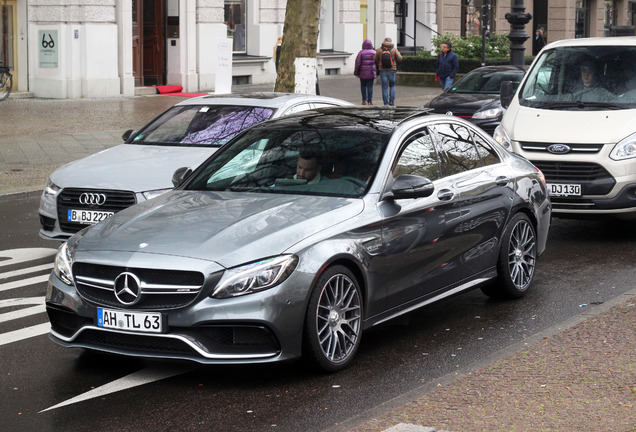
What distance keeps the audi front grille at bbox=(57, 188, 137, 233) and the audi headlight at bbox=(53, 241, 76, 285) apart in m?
2.90

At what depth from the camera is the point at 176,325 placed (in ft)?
19.2

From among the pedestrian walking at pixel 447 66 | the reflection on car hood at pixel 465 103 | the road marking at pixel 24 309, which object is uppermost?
the pedestrian walking at pixel 447 66

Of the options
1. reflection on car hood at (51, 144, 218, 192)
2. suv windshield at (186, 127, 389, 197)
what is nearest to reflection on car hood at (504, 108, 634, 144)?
reflection on car hood at (51, 144, 218, 192)

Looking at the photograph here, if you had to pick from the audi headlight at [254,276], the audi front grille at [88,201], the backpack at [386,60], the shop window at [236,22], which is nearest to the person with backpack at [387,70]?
the backpack at [386,60]

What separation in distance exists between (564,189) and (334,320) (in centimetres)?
505

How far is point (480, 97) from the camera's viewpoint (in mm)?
19859

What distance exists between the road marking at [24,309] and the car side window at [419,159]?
287 cm

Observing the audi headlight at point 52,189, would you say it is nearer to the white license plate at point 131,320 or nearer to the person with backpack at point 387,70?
the white license plate at point 131,320

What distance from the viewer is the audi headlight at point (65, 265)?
20.6ft

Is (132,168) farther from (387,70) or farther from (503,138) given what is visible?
(387,70)

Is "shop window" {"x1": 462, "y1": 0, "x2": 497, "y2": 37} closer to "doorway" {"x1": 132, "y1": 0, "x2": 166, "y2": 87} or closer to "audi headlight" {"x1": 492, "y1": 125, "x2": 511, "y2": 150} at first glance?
"doorway" {"x1": 132, "y1": 0, "x2": 166, "y2": 87}

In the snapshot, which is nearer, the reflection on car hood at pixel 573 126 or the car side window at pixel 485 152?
the car side window at pixel 485 152

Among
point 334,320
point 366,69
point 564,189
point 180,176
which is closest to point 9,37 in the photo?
point 366,69

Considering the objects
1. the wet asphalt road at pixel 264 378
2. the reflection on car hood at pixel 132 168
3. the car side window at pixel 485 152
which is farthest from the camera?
the reflection on car hood at pixel 132 168
